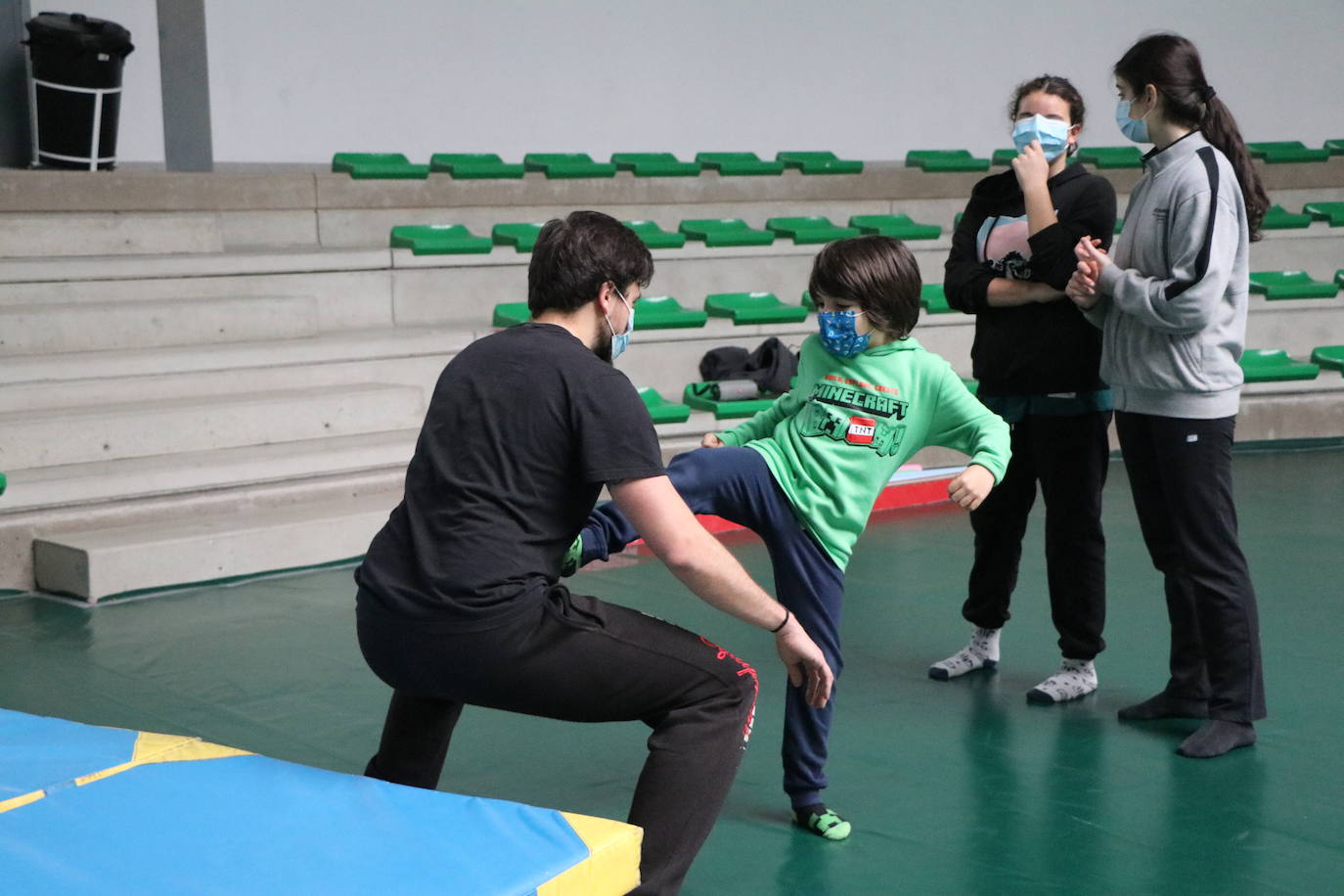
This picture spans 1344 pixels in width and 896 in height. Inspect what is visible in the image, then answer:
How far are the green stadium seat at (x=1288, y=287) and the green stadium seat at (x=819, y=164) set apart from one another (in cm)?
213

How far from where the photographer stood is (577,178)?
7.09 metres

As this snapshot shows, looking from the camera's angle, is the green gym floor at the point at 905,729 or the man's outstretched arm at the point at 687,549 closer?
the man's outstretched arm at the point at 687,549

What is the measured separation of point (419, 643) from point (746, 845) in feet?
2.67

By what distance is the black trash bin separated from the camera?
19.7ft

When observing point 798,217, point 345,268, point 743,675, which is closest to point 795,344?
point 798,217

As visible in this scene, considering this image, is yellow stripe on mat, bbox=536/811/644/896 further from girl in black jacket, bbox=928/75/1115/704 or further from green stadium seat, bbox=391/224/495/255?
green stadium seat, bbox=391/224/495/255

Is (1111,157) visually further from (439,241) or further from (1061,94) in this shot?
(1061,94)

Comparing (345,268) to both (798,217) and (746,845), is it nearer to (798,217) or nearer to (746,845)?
(798,217)

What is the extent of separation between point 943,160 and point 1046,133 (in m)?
5.07

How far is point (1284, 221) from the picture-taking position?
7.59 m

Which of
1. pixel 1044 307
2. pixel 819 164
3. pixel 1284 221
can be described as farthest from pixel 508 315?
pixel 1284 221

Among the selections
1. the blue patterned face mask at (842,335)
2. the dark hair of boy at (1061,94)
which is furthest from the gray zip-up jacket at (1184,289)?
the blue patterned face mask at (842,335)

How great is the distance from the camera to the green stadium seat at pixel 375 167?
6.50 metres

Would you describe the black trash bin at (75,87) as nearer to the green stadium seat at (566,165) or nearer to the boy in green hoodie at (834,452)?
the green stadium seat at (566,165)
